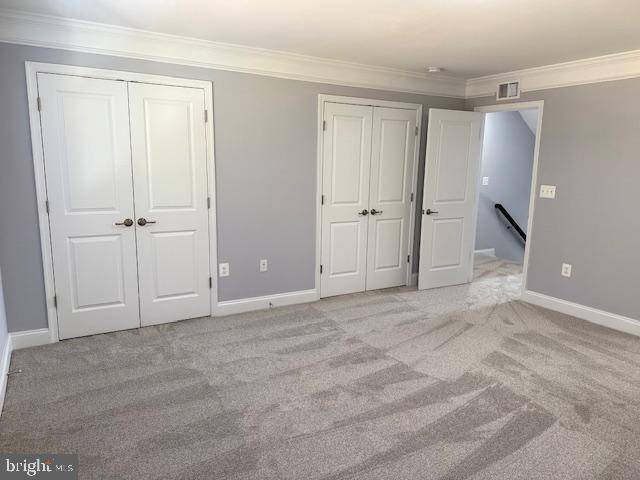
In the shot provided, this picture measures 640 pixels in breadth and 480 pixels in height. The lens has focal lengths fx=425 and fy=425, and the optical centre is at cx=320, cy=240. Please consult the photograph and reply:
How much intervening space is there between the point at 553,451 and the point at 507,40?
275 centimetres

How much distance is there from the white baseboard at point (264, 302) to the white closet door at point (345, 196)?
21cm

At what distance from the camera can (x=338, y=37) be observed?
3.19 metres

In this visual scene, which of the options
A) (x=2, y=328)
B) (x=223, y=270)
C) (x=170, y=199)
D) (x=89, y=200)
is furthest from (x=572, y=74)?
(x=2, y=328)

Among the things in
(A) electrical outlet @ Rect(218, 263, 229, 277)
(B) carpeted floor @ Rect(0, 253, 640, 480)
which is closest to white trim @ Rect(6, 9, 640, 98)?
(A) electrical outlet @ Rect(218, 263, 229, 277)

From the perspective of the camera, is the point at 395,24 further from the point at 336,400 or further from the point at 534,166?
the point at 336,400

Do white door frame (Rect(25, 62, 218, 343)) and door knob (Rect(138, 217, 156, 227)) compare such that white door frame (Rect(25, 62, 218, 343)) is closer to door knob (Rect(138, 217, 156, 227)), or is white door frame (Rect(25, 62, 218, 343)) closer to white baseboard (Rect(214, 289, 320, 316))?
door knob (Rect(138, 217, 156, 227))

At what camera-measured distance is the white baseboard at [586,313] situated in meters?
3.61

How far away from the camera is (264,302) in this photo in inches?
160

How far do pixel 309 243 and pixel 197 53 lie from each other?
195 cm

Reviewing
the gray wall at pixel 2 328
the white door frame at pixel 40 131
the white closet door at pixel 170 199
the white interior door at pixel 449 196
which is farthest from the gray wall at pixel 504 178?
the gray wall at pixel 2 328

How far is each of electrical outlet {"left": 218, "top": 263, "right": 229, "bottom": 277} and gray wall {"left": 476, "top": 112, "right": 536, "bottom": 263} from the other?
4.17 metres

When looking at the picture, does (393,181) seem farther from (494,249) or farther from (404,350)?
(494,249)

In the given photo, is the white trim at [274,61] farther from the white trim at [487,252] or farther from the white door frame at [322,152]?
the white trim at [487,252]

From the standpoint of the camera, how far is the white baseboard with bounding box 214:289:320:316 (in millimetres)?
3885
